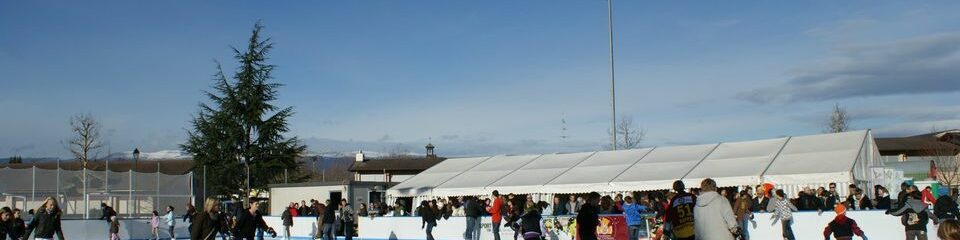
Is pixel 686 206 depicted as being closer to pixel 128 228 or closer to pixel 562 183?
pixel 562 183

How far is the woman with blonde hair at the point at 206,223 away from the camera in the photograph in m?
13.7

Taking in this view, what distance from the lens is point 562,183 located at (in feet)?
111

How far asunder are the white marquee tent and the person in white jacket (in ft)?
60.3

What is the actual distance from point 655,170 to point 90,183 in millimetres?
20724

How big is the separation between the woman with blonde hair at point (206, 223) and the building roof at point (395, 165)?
61.1m

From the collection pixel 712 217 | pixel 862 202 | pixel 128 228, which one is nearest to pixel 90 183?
pixel 128 228

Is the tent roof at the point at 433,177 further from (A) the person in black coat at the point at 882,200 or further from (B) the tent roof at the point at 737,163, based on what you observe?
(A) the person in black coat at the point at 882,200

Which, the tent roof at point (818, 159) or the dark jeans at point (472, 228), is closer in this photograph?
the dark jeans at point (472, 228)

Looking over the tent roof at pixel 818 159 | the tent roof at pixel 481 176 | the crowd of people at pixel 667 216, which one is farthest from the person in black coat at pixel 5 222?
the tent roof at pixel 818 159

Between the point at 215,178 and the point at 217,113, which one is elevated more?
the point at 217,113

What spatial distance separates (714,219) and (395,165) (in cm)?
6859

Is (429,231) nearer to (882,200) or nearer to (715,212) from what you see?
(882,200)

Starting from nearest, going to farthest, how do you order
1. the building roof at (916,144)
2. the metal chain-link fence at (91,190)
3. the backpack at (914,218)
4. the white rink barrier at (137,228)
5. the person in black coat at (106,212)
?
the backpack at (914,218) → the person in black coat at (106,212) → the metal chain-link fence at (91,190) → the white rink barrier at (137,228) → the building roof at (916,144)

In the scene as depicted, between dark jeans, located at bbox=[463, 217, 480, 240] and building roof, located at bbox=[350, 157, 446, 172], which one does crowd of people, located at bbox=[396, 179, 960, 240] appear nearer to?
dark jeans, located at bbox=[463, 217, 480, 240]
